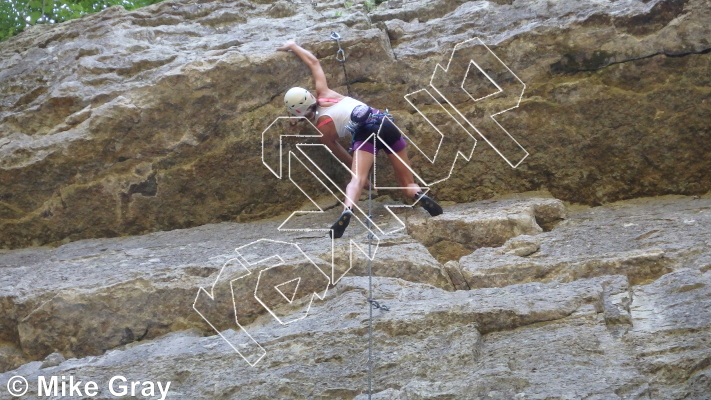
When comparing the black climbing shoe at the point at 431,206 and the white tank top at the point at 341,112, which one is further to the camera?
the white tank top at the point at 341,112

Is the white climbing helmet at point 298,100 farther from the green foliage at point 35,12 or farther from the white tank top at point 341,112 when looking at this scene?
the green foliage at point 35,12

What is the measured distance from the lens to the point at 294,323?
5.93 m

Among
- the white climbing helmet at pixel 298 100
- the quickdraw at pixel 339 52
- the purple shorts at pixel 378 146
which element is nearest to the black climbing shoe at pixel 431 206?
the purple shorts at pixel 378 146

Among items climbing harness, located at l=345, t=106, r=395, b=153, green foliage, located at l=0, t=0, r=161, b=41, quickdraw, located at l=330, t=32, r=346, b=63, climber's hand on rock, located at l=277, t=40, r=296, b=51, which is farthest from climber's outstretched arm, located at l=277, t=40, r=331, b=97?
green foliage, located at l=0, t=0, r=161, b=41

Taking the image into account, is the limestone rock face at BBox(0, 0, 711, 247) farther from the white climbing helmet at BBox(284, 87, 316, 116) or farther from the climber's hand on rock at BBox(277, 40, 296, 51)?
the white climbing helmet at BBox(284, 87, 316, 116)

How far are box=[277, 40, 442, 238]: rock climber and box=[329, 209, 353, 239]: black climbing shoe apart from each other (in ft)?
0.75

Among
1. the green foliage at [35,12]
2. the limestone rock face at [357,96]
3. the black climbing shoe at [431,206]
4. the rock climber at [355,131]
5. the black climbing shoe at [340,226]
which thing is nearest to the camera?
the black climbing shoe at [340,226]

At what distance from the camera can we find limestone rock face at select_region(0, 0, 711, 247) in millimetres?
7605

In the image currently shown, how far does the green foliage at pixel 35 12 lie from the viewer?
9.86m

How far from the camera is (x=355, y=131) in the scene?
7.41 metres

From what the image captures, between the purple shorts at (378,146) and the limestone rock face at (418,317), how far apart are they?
52cm

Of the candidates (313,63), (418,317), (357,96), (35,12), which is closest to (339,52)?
(313,63)

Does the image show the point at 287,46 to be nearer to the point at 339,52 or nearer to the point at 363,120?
the point at 339,52

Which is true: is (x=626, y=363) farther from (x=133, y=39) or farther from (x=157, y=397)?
(x=133, y=39)
